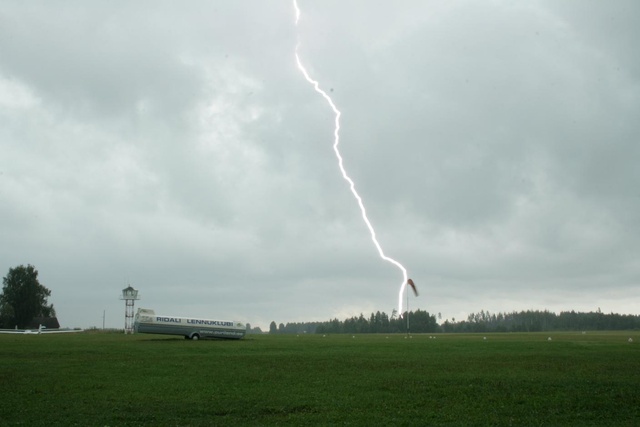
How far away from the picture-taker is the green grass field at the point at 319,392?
18.9 m

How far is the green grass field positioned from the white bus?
3221 centimetres

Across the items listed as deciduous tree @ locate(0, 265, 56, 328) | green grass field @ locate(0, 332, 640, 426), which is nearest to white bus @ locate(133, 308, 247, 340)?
green grass field @ locate(0, 332, 640, 426)

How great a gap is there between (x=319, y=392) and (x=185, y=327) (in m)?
49.3

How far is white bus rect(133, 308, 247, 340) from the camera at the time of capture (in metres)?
68.6

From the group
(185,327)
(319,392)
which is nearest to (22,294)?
(185,327)

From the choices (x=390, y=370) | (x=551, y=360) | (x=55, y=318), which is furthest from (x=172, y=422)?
(x=55, y=318)

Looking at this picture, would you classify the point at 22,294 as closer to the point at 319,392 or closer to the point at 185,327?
the point at 185,327

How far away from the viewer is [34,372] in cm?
3003

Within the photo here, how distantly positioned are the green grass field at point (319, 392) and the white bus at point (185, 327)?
32.2m

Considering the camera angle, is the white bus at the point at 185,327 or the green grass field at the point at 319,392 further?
the white bus at the point at 185,327

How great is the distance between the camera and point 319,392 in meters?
23.6

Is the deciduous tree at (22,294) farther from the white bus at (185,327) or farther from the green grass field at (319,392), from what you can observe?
the green grass field at (319,392)

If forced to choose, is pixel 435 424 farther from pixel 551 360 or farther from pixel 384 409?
pixel 551 360

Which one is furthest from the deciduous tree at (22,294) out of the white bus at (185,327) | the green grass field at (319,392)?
the green grass field at (319,392)
